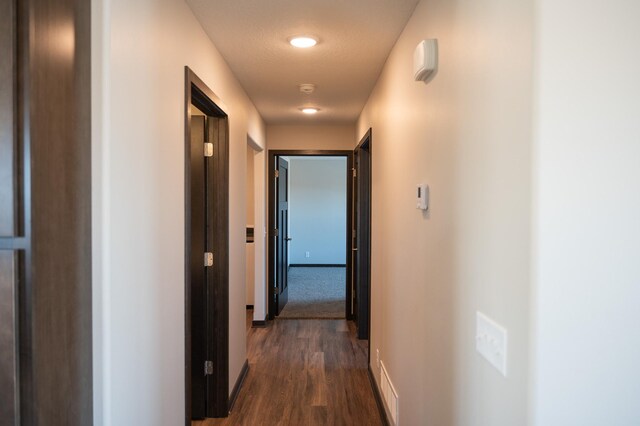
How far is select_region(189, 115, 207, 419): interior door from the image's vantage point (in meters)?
2.80

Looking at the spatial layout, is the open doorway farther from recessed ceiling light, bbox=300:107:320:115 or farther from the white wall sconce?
the white wall sconce

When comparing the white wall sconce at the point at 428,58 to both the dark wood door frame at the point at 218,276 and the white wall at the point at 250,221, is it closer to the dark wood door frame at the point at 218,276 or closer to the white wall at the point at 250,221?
the dark wood door frame at the point at 218,276

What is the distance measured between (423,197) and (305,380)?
240 centimetres

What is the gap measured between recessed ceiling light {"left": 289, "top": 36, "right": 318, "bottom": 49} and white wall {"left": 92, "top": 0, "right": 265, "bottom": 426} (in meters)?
0.53

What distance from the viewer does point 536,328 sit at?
88 centimetres

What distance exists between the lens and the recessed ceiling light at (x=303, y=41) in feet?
7.96

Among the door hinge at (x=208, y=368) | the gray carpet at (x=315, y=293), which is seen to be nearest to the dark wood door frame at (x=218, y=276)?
the door hinge at (x=208, y=368)

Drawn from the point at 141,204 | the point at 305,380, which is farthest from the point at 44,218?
the point at 305,380

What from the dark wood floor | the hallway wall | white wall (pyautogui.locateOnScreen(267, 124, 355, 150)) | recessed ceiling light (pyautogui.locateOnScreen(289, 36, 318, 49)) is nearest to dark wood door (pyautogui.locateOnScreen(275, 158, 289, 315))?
white wall (pyautogui.locateOnScreen(267, 124, 355, 150))

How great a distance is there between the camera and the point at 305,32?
2.34 meters

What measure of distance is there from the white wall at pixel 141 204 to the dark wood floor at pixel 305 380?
3.87ft

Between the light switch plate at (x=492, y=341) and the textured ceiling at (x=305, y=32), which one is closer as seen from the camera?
the light switch plate at (x=492, y=341)

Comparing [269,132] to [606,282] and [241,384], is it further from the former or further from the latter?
[606,282]

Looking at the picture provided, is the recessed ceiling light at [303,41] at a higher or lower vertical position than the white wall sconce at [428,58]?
higher
